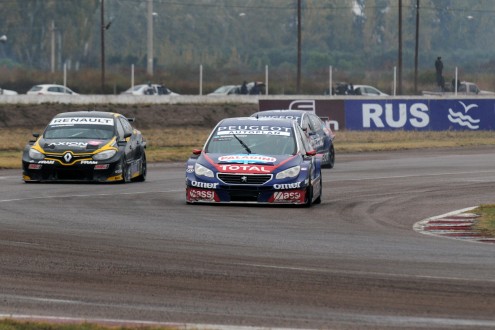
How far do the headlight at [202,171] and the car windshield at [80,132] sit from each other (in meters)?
5.49

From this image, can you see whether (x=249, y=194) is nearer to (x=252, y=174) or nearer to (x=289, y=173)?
(x=252, y=174)

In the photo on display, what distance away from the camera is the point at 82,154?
78.1 ft

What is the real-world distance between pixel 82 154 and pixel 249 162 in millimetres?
5359

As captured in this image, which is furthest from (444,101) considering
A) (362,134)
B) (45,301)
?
(45,301)

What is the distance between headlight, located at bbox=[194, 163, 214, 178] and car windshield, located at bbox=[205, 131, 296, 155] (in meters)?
0.67

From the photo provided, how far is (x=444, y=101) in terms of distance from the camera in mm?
47406

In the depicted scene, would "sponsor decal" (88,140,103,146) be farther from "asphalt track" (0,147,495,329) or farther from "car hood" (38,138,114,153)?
"asphalt track" (0,147,495,329)

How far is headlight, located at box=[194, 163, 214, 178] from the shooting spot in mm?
19344

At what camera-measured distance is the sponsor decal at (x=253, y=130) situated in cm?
2066

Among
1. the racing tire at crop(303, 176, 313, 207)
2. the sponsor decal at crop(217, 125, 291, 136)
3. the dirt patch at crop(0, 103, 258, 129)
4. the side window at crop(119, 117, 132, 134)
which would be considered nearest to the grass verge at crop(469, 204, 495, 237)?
the racing tire at crop(303, 176, 313, 207)

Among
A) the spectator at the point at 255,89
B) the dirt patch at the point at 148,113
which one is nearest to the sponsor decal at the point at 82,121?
the dirt patch at the point at 148,113

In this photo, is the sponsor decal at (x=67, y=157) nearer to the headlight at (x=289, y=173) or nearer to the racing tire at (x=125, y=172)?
the racing tire at (x=125, y=172)

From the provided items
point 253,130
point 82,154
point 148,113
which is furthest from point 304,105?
point 253,130

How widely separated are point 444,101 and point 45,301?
38.5m
